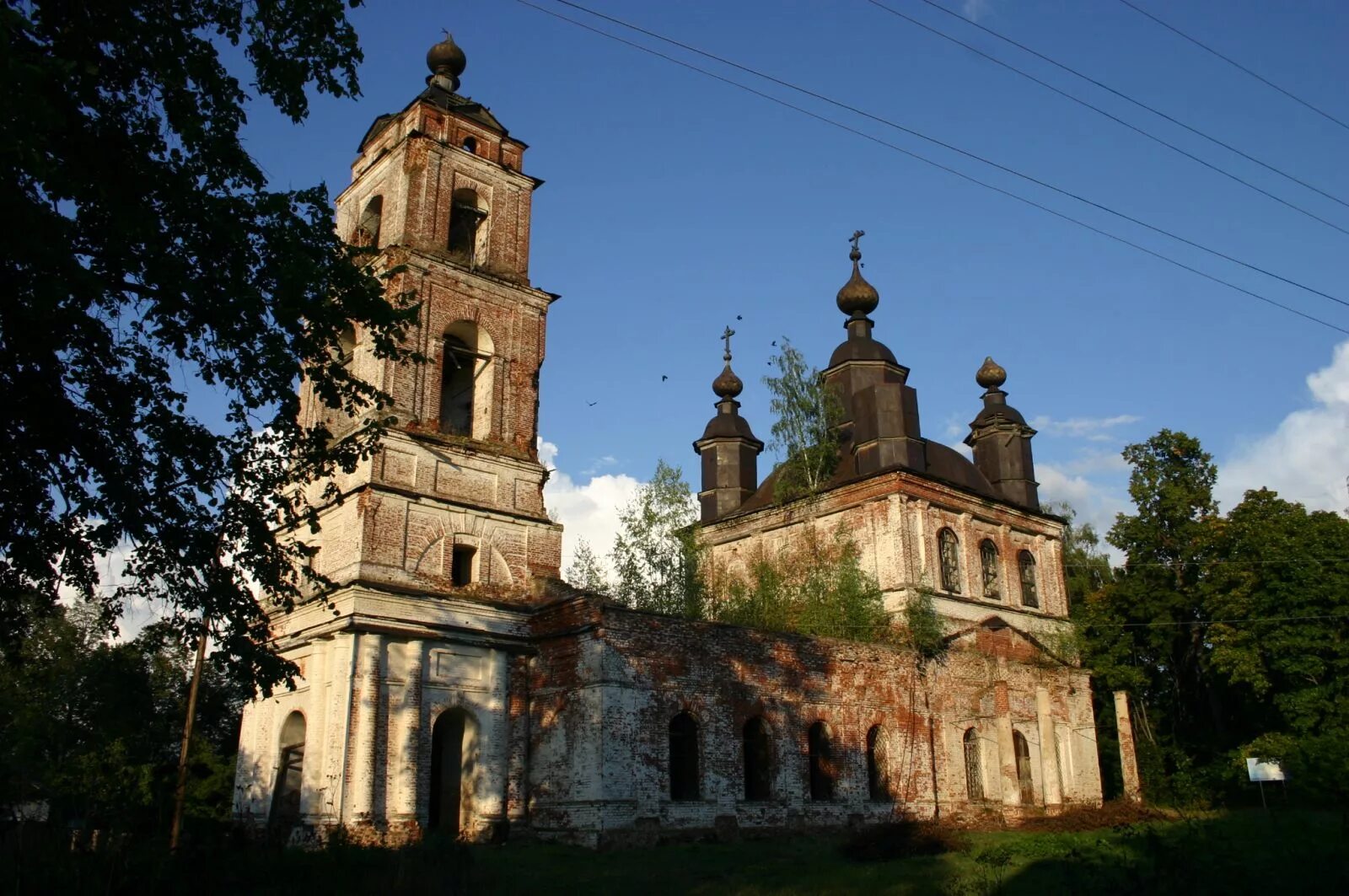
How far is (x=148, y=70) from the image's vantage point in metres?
9.46

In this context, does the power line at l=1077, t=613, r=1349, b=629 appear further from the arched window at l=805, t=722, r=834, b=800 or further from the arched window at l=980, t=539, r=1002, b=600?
the arched window at l=805, t=722, r=834, b=800

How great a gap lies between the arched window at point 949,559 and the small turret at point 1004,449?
4311 millimetres

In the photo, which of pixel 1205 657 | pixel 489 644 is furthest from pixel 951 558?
pixel 489 644

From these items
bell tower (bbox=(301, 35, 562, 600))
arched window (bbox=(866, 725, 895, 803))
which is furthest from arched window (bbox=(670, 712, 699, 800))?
arched window (bbox=(866, 725, 895, 803))

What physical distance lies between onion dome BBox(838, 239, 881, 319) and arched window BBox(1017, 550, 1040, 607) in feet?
29.7

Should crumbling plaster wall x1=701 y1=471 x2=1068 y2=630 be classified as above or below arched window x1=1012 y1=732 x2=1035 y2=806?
above

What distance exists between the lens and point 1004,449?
115 feet

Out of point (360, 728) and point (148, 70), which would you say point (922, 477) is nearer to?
point (360, 728)

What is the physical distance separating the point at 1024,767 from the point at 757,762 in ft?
28.4

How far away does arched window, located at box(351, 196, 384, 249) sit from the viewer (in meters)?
22.7

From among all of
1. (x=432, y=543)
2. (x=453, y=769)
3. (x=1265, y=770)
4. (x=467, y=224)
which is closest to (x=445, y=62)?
(x=467, y=224)

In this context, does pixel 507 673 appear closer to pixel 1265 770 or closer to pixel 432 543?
pixel 432 543

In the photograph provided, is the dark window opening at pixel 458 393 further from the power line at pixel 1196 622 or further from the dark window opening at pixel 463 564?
the power line at pixel 1196 622

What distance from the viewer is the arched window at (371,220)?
22734 mm
